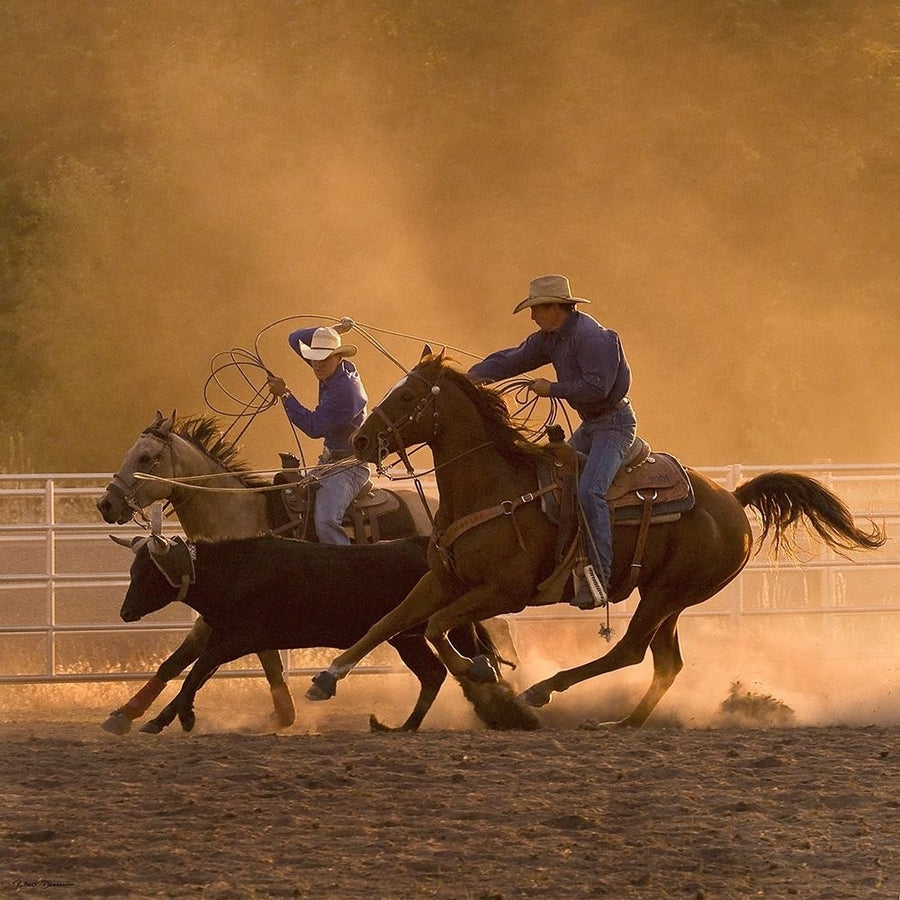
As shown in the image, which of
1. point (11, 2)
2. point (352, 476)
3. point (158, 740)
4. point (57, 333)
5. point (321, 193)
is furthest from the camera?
point (11, 2)

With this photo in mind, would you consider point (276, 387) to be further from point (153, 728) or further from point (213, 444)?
point (153, 728)

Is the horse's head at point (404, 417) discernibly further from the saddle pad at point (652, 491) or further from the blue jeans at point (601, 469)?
the saddle pad at point (652, 491)

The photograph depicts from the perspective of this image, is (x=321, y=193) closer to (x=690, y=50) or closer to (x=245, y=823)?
(x=690, y=50)

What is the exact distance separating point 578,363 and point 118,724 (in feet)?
8.52

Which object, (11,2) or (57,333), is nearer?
(57,333)

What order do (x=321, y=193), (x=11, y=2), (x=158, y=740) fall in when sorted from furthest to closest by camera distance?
1. (x=11, y=2)
2. (x=321, y=193)
3. (x=158, y=740)

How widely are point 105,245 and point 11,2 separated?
18297 mm

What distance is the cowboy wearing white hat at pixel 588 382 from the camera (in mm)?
8133

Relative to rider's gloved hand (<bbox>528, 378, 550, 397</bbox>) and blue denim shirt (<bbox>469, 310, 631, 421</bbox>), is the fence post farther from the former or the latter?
rider's gloved hand (<bbox>528, 378, 550, 397</bbox>)

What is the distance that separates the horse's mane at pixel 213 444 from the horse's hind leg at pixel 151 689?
0.98 meters

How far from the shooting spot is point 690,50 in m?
35.4

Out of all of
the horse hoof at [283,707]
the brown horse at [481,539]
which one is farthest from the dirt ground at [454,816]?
the horse hoof at [283,707]

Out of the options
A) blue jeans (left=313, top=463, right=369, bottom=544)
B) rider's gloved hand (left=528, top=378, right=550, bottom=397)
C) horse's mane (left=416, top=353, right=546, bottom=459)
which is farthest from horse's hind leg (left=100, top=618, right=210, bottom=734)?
rider's gloved hand (left=528, top=378, right=550, bottom=397)

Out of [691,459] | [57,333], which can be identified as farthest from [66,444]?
[691,459]
